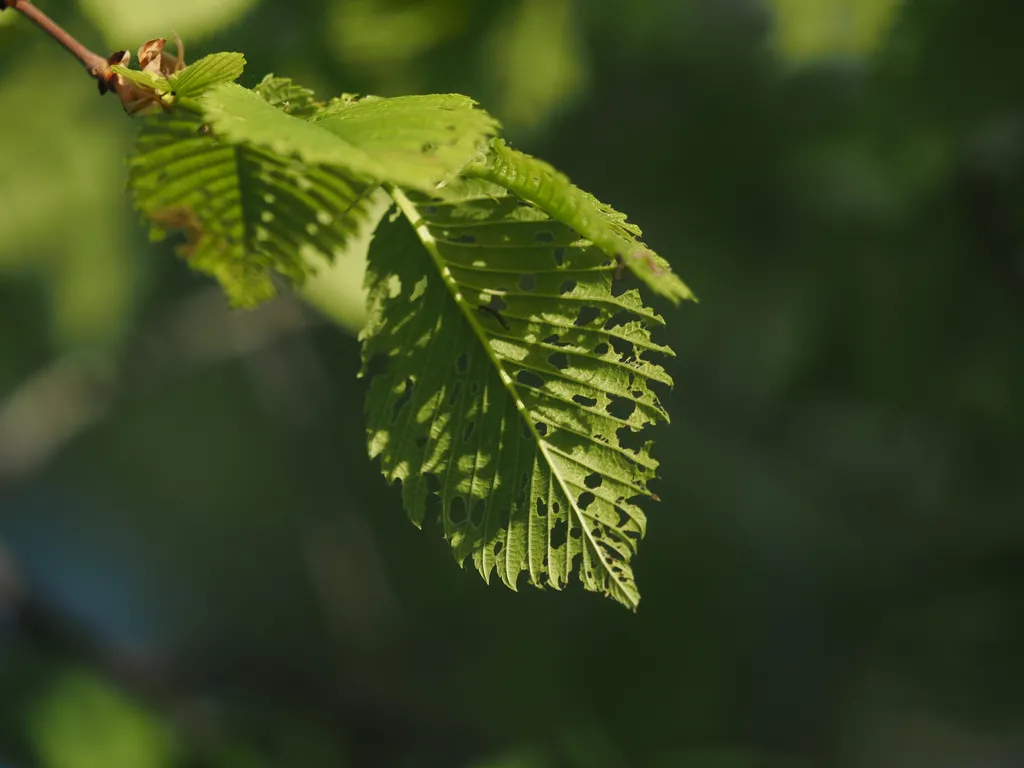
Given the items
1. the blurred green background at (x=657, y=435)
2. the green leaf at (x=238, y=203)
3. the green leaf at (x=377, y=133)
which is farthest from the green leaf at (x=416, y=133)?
the blurred green background at (x=657, y=435)

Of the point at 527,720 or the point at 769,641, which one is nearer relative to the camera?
the point at 527,720

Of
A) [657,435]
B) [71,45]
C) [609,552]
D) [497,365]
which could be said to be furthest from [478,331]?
[657,435]

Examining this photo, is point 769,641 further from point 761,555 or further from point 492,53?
point 492,53

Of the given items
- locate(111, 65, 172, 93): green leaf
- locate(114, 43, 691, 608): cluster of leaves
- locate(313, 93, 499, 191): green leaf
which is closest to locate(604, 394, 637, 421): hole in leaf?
locate(114, 43, 691, 608): cluster of leaves

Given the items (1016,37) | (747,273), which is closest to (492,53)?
(1016,37)

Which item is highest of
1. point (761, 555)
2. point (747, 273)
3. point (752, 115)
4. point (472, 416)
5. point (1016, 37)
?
point (752, 115)

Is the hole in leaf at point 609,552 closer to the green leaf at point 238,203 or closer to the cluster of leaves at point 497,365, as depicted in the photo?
the cluster of leaves at point 497,365

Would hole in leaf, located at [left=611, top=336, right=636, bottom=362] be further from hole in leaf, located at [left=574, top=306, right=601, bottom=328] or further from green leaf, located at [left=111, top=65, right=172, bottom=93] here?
green leaf, located at [left=111, top=65, right=172, bottom=93]
